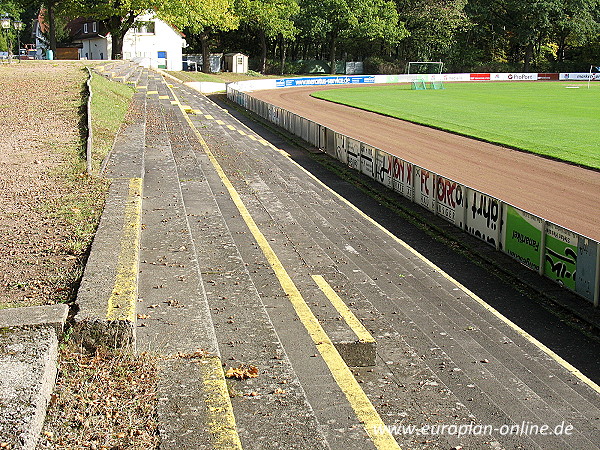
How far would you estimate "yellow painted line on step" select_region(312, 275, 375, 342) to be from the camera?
8805mm

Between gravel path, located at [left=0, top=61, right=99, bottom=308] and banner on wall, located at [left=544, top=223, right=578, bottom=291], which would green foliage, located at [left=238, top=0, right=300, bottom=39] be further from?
banner on wall, located at [left=544, top=223, right=578, bottom=291]

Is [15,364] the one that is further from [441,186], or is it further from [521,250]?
[441,186]

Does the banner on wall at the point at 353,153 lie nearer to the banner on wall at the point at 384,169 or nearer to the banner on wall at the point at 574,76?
the banner on wall at the point at 384,169

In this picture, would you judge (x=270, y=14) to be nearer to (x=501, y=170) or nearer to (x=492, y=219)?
(x=501, y=170)

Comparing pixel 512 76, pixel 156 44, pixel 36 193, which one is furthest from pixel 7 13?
pixel 36 193

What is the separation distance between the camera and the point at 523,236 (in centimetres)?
1327

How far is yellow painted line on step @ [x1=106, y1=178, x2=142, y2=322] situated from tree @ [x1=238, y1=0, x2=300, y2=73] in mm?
76938

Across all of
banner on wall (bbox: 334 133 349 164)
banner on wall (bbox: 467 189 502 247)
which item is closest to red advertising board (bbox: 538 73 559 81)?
banner on wall (bbox: 334 133 349 164)

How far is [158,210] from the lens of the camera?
46.7ft

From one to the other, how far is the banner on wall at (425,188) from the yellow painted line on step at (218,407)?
37.0ft

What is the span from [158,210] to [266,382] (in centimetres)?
785

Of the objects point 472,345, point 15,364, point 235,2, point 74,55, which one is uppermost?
point 235,2

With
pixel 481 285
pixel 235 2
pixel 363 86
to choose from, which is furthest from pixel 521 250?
pixel 235 2

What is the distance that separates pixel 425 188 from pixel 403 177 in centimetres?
154
